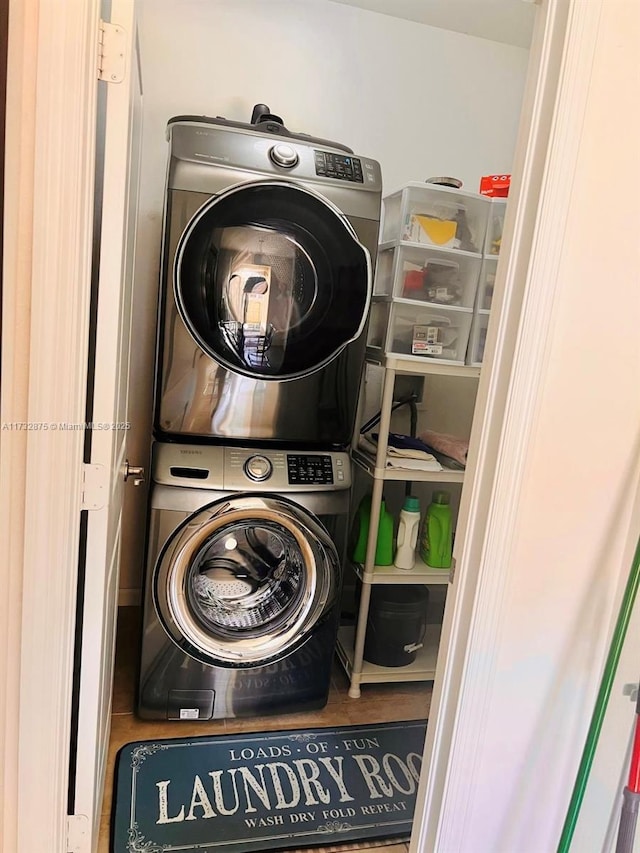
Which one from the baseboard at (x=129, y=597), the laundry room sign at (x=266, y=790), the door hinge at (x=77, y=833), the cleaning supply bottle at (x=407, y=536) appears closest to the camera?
the door hinge at (x=77, y=833)

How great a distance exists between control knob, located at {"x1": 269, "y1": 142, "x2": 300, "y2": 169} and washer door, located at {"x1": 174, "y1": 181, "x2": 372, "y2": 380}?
0.10 m

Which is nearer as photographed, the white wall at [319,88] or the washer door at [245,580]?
the washer door at [245,580]

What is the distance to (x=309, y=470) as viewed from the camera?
201cm

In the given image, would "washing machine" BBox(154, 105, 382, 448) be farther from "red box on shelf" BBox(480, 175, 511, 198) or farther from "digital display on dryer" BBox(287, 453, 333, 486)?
"red box on shelf" BBox(480, 175, 511, 198)

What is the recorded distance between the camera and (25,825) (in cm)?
121

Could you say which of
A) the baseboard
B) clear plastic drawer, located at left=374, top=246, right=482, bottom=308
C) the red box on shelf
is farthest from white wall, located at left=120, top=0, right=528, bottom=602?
clear plastic drawer, located at left=374, top=246, right=482, bottom=308

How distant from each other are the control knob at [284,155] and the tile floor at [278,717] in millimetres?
1772

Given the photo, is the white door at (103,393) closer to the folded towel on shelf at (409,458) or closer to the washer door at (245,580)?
the washer door at (245,580)

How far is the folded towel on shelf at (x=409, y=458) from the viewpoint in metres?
2.19

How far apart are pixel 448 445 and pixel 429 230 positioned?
2.58ft

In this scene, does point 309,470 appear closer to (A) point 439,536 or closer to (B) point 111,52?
(A) point 439,536

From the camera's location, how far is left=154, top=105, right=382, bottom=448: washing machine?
1.80 m

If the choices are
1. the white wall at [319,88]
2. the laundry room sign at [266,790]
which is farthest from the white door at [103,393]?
the white wall at [319,88]

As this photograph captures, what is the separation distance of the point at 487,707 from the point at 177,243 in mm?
1437
